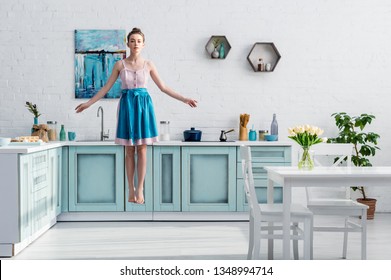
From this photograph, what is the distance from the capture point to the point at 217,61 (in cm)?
734

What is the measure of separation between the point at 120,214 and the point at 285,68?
2.62 meters

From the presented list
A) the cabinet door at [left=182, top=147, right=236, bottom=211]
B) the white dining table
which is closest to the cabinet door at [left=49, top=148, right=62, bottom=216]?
the cabinet door at [left=182, top=147, right=236, bottom=211]

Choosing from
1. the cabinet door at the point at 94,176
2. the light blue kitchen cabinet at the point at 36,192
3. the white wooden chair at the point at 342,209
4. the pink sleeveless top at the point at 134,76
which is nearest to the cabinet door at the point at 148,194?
the cabinet door at the point at 94,176

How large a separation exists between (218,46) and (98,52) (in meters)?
1.43

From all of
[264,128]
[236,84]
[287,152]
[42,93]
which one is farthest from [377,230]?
[42,93]

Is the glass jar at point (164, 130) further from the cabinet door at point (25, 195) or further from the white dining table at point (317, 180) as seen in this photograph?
the white dining table at point (317, 180)

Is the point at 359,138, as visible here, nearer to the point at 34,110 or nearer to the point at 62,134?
the point at 62,134

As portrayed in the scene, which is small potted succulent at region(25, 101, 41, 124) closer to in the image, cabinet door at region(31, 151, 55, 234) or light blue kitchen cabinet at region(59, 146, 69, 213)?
light blue kitchen cabinet at region(59, 146, 69, 213)

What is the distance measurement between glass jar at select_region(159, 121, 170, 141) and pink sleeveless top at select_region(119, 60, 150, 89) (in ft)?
12.2

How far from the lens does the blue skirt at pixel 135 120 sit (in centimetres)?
331

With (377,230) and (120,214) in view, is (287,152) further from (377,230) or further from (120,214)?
(120,214)

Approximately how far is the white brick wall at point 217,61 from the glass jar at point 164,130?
146 mm

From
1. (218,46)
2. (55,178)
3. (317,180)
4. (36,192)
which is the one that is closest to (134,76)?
(317,180)

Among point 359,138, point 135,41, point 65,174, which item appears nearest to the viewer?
point 135,41
